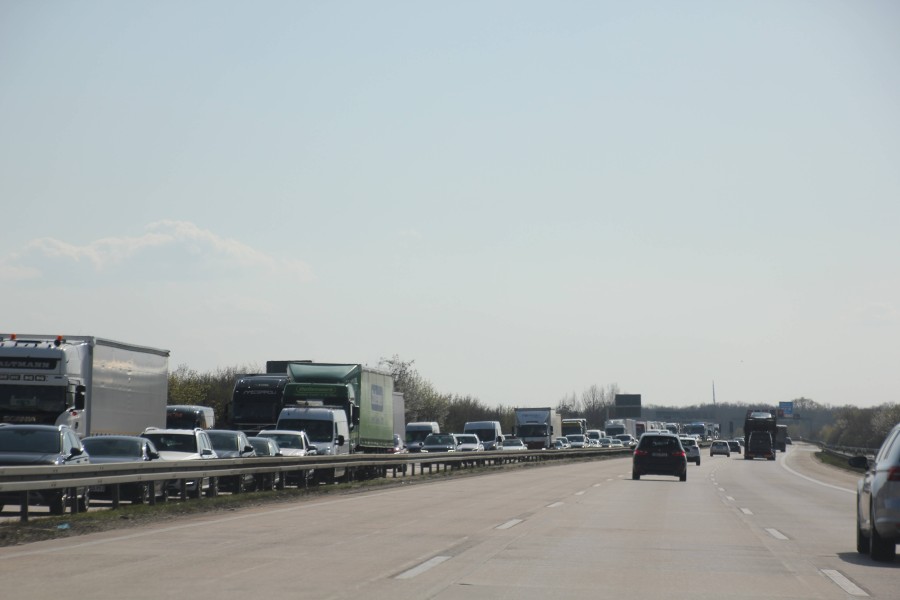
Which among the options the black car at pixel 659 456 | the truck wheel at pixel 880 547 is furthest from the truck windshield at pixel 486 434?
the truck wheel at pixel 880 547

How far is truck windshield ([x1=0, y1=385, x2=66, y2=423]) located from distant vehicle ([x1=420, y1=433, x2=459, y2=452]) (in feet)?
106

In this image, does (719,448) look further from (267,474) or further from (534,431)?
(267,474)

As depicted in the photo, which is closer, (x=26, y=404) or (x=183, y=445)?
(x=183, y=445)

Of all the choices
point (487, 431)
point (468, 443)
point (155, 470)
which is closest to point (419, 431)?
point (487, 431)

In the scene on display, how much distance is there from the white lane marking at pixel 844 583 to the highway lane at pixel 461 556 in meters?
0.02

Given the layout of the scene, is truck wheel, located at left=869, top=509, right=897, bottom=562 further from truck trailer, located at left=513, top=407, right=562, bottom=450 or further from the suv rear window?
truck trailer, located at left=513, top=407, right=562, bottom=450

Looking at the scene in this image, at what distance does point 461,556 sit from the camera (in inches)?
538

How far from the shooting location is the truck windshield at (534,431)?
80125mm

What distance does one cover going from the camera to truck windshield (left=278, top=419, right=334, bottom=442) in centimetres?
3762

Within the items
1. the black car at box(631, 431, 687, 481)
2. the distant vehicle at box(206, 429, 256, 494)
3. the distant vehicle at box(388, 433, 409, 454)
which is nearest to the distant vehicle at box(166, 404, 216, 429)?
the distant vehicle at box(388, 433, 409, 454)

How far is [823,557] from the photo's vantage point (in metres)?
14.6

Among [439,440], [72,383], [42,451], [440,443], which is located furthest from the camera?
[439,440]

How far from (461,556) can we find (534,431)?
6709 centimetres

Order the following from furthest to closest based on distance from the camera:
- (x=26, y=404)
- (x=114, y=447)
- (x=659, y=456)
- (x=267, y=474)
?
1. (x=659, y=456)
2. (x=267, y=474)
3. (x=26, y=404)
4. (x=114, y=447)
